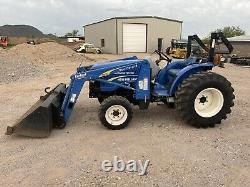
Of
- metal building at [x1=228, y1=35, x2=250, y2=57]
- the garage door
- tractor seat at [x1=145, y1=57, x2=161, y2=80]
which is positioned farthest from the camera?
the garage door

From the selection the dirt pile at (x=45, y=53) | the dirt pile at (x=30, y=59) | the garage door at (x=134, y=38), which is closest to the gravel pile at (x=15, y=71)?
the dirt pile at (x=30, y=59)

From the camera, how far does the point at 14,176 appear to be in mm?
3953

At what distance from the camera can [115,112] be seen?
18.0 feet

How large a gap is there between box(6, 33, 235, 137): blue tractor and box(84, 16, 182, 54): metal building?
26.9 meters

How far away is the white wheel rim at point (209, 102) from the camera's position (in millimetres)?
5725

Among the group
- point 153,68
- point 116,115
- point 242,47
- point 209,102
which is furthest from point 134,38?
point 116,115

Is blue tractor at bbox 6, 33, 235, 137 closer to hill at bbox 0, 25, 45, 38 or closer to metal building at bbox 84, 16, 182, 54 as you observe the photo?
metal building at bbox 84, 16, 182, 54

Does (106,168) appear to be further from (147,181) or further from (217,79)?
(217,79)

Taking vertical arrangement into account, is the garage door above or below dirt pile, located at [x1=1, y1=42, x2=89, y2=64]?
above

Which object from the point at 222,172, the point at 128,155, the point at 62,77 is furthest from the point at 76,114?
the point at 62,77

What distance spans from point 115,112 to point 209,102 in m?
1.82

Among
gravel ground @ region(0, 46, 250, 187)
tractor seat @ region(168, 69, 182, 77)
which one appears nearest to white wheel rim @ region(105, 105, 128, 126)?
gravel ground @ region(0, 46, 250, 187)

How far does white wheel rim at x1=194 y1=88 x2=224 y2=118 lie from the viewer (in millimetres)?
5725

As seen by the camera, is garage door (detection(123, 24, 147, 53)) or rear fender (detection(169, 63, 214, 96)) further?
garage door (detection(123, 24, 147, 53))
